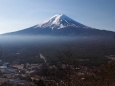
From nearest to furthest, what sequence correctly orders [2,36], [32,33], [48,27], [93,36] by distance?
[93,36] → [32,33] → [48,27] → [2,36]

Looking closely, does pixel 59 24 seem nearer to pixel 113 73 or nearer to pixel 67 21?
pixel 67 21

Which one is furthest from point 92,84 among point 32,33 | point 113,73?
point 32,33

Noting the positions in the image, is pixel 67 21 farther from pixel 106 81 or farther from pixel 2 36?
pixel 106 81

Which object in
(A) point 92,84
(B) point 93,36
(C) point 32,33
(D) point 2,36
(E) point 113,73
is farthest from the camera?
(D) point 2,36

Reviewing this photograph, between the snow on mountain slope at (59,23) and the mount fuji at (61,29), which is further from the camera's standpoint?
the snow on mountain slope at (59,23)

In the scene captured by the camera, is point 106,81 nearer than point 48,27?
Yes

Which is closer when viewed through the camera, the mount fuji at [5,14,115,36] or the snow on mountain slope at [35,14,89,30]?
the mount fuji at [5,14,115,36]

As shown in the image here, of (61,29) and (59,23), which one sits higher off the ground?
(59,23)
